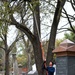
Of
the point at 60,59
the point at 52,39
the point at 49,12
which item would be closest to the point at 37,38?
the point at 52,39

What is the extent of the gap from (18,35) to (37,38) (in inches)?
623

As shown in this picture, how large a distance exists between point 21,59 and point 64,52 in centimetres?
6510

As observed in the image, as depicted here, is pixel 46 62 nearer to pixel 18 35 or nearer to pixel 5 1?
pixel 5 1

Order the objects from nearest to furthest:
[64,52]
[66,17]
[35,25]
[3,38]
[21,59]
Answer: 1. [64,52]
2. [35,25]
3. [66,17]
4. [3,38]
5. [21,59]

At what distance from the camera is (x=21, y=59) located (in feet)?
243

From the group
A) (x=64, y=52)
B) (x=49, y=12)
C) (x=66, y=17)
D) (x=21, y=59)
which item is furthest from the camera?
(x=21, y=59)

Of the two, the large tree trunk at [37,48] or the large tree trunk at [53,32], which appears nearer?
the large tree trunk at [37,48]

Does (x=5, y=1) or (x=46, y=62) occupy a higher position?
(x=5, y=1)

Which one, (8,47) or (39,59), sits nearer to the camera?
(39,59)

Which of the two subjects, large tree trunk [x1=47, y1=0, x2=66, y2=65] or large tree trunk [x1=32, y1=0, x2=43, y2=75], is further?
large tree trunk [x1=47, y1=0, x2=66, y2=65]

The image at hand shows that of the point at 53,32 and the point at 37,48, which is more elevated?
the point at 53,32

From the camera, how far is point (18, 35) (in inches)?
1188

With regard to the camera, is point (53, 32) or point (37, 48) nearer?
point (37, 48)

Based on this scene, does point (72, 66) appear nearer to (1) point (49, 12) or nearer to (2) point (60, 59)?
(2) point (60, 59)
